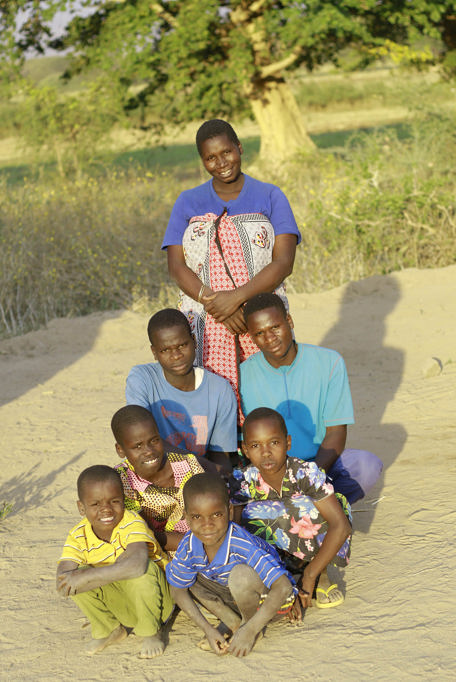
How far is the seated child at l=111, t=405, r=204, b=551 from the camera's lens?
125 inches

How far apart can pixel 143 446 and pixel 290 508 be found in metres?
0.62

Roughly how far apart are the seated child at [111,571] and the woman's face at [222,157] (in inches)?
57.2

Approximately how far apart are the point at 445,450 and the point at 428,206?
5162mm

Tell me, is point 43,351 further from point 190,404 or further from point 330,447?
point 330,447

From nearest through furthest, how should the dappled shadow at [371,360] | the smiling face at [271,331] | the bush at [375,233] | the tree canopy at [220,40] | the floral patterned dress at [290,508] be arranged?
the floral patterned dress at [290,508] < the smiling face at [271,331] < the dappled shadow at [371,360] < the bush at [375,233] < the tree canopy at [220,40]

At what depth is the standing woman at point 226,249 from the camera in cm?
368

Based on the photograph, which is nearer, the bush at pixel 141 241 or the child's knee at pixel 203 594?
the child's knee at pixel 203 594

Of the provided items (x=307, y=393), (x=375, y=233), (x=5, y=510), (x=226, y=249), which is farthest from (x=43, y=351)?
(x=307, y=393)

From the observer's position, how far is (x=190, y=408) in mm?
3607

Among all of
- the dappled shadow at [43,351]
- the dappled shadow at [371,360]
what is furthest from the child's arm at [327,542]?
the dappled shadow at [43,351]

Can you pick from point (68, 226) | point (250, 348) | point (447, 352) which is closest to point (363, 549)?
point (250, 348)

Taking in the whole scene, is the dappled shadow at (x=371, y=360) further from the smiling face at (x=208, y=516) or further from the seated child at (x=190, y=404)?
the smiling face at (x=208, y=516)

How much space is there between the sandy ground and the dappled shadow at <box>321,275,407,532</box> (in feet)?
0.06

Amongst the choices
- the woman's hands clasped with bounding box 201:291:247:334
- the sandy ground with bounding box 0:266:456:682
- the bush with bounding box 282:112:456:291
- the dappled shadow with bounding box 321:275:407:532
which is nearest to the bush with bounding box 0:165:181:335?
the sandy ground with bounding box 0:266:456:682
